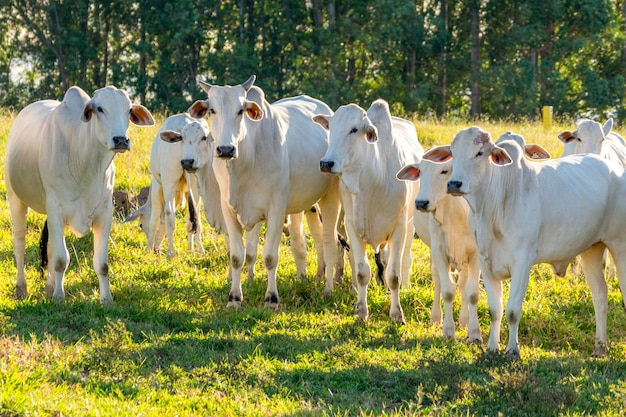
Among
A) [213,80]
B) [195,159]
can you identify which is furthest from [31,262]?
[213,80]

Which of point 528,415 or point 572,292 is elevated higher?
point 528,415

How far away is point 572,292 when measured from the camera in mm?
10742

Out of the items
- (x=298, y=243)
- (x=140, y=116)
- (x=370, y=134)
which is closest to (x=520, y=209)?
(x=370, y=134)

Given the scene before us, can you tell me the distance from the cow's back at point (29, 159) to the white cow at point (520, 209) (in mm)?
3775

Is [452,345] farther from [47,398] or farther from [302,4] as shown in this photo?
[302,4]

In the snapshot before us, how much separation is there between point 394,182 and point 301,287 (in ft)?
5.23

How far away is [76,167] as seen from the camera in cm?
892

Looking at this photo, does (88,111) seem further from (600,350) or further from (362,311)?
(600,350)

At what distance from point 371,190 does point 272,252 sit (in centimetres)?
117

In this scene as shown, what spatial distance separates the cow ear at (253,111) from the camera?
30.0ft

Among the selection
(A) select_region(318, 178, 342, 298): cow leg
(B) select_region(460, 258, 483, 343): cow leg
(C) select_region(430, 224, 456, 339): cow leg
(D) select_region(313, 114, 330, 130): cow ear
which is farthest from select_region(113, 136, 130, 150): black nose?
(B) select_region(460, 258, 483, 343): cow leg

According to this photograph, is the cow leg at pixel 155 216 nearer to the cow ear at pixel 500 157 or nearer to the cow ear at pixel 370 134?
the cow ear at pixel 370 134

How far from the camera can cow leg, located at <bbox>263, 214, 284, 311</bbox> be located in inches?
372

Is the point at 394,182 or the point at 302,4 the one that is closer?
the point at 394,182
